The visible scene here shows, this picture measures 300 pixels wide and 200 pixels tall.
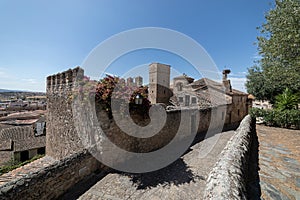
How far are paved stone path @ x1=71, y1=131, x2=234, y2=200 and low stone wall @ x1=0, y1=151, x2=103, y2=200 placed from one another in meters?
0.57

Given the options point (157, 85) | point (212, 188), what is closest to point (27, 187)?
point (212, 188)

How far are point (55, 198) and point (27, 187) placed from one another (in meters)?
0.85

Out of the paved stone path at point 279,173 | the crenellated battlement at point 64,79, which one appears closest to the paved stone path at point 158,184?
the paved stone path at point 279,173

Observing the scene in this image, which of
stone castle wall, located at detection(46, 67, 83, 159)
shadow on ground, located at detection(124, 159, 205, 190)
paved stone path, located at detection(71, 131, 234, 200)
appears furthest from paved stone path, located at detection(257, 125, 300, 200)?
stone castle wall, located at detection(46, 67, 83, 159)

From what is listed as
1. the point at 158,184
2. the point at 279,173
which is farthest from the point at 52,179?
the point at 279,173

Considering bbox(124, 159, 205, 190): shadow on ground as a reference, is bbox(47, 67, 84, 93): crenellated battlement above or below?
above

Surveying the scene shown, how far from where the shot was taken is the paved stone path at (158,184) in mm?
3830

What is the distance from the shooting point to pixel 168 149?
24.4 feet

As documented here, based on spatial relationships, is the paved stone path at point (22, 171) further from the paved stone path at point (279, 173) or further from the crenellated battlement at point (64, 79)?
the paved stone path at point (279, 173)

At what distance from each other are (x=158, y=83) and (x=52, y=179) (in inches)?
557

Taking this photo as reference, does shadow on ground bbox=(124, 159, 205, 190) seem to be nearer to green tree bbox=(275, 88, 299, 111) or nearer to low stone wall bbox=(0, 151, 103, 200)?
low stone wall bbox=(0, 151, 103, 200)

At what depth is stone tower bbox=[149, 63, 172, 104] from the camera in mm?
16620

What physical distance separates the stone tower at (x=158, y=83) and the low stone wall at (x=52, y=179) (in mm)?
12213

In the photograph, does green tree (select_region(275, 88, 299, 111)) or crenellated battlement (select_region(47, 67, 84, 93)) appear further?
green tree (select_region(275, 88, 299, 111))
